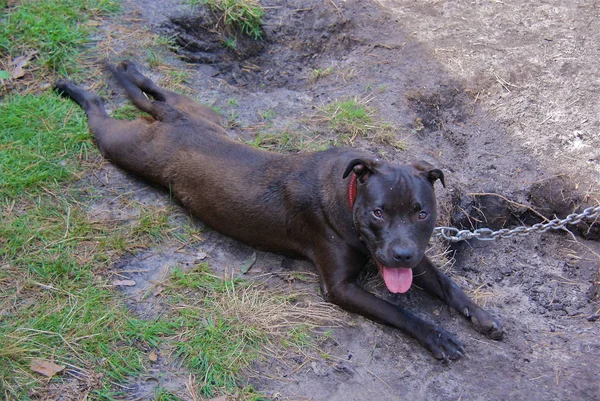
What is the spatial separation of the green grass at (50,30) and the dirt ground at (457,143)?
439 millimetres

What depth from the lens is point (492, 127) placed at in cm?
627

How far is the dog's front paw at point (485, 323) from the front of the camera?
13.8 ft

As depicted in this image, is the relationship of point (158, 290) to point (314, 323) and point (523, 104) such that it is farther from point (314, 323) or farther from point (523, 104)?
point (523, 104)

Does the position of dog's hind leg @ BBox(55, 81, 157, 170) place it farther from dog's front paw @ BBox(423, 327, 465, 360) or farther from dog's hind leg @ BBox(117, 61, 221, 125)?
dog's front paw @ BBox(423, 327, 465, 360)

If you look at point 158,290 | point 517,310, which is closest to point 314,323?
point 158,290

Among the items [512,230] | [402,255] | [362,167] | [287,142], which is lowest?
[287,142]

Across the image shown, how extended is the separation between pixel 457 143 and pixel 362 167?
2304mm

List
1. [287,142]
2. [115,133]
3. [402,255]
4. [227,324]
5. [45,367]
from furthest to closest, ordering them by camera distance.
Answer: [287,142] < [115,133] < [227,324] < [402,255] < [45,367]

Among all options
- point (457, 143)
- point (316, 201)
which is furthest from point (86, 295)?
point (457, 143)

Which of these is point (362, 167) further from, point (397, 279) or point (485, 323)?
point (485, 323)

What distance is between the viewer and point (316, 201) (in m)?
4.54

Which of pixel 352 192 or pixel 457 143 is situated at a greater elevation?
pixel 352 192

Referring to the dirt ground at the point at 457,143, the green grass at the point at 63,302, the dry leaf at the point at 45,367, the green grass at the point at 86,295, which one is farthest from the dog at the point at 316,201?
the dry leaf at the point at 45,367

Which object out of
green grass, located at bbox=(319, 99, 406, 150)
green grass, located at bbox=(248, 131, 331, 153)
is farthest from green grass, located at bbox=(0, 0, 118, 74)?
green grass, located at bbox=(319, 99, 406, 150)
